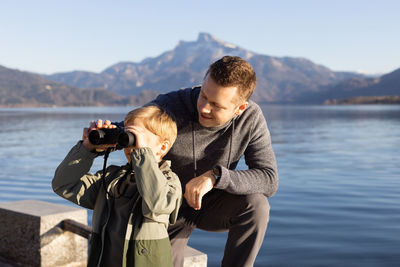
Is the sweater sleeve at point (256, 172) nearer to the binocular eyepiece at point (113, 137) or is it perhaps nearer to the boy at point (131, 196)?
the boy at point (131, 196)

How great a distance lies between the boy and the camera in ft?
7.02

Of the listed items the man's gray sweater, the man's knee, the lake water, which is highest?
the man's gray sweater

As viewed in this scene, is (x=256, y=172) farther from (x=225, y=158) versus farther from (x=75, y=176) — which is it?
(x=75, y=176)

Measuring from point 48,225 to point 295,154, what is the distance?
56.3ft

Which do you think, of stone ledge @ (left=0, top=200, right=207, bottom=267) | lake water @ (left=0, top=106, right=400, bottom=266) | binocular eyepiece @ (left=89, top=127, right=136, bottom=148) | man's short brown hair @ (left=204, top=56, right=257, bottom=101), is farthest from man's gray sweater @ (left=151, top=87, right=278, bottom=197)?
lake water @ (left=0, top=106, right=400, bottom=266)

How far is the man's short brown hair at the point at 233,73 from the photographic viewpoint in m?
2.54

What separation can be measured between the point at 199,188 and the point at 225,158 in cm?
44

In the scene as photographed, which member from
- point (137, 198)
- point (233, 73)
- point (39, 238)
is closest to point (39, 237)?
point (39, 238)

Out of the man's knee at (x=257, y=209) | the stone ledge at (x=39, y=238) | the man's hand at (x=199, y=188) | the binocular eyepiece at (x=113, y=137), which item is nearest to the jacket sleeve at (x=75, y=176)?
the binocular eyepiece at (x=113, y=137)

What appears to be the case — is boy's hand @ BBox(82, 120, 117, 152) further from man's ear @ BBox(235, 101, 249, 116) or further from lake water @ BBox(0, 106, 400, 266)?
lake water @ BBox(0, 106, 400, 266)

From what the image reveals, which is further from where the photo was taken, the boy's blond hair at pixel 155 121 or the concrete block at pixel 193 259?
the concrete block at pixel 193 259

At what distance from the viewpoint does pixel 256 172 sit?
2752 mm

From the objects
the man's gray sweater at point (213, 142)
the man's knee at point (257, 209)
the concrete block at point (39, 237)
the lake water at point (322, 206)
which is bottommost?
the lake water at point (322, 206)

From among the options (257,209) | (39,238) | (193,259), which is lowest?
(39,238)
